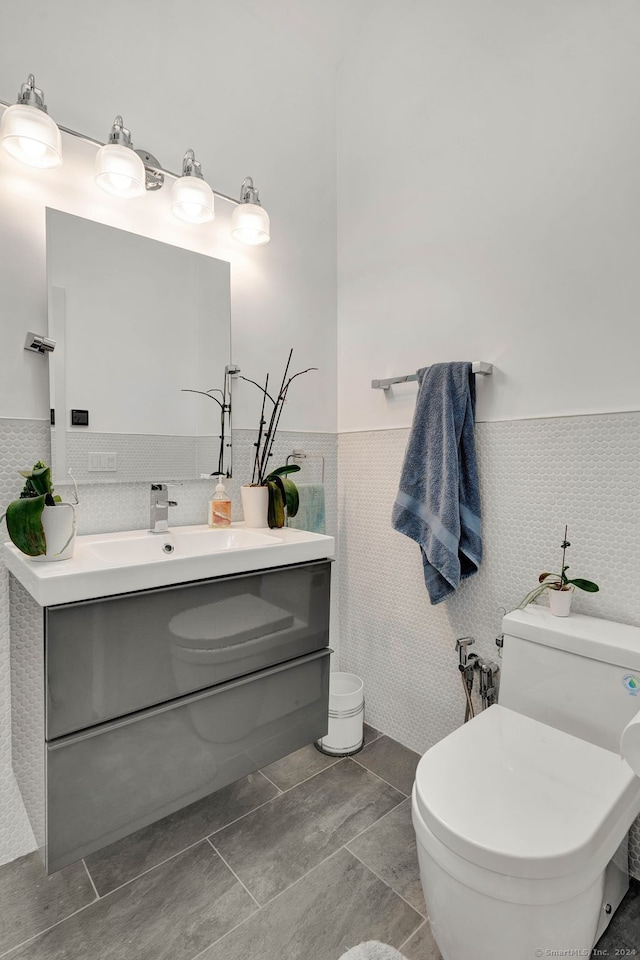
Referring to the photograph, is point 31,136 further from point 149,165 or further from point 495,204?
point 495,204

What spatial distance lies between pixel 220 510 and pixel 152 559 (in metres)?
0.51

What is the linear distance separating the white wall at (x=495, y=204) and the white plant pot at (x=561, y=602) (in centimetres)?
51

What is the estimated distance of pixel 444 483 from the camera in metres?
1.57

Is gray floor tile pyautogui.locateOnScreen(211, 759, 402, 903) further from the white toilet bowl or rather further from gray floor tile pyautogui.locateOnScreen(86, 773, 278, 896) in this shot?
the white toilet bowl

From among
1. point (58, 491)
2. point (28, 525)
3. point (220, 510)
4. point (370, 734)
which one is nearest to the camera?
point (28, 525)

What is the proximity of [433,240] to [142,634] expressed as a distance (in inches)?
62.8

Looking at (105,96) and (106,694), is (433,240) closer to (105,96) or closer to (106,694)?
(105,96)

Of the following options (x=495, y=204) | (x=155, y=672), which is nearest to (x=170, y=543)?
(x=155, y=672)

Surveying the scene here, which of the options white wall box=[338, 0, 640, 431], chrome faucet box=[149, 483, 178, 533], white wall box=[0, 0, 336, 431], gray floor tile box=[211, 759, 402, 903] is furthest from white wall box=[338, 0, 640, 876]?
chrome faucet box=[149, 483, 178, 533]

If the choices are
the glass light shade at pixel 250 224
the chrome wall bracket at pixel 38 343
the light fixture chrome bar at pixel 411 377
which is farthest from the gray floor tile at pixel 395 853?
the glass light shade at pixel 250 224

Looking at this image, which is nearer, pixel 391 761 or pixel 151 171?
pixel 151 171

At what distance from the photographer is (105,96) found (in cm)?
150

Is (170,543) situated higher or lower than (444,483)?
lower

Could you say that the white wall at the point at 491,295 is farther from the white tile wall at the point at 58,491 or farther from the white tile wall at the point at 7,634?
the white tile wall at the point at 7,634
